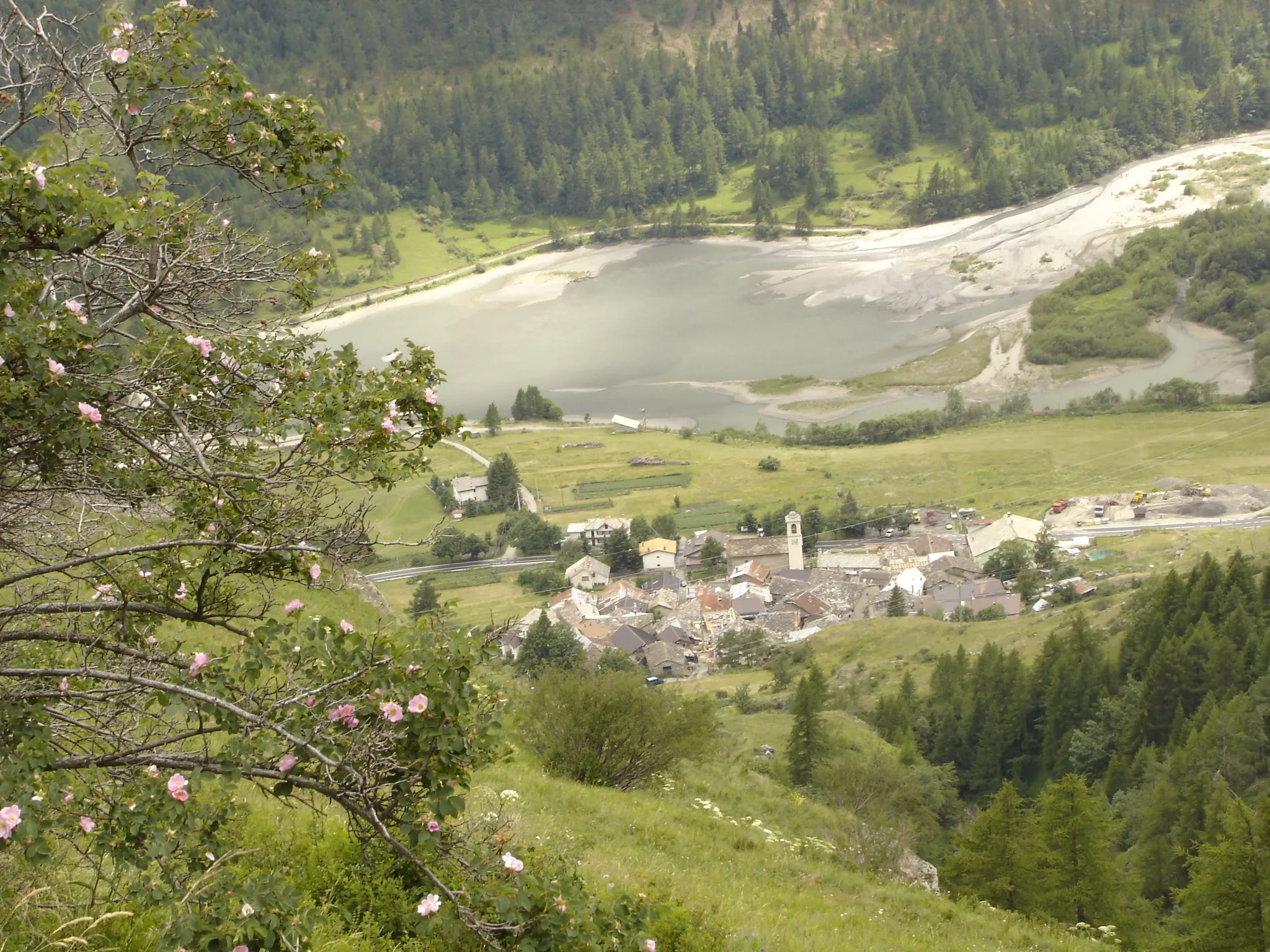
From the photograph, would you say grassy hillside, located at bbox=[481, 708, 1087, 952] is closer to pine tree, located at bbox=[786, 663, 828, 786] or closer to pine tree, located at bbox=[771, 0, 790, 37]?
pine tree, located at bbox=[786, 663, 828, 786]

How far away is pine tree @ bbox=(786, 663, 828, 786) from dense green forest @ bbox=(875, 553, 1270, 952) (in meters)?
4.29

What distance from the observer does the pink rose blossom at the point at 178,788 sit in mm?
4301

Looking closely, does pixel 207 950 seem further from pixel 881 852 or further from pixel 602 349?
pixel 602 349

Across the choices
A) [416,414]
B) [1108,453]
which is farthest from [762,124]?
[416,414]

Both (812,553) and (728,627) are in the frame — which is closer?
(728,627)

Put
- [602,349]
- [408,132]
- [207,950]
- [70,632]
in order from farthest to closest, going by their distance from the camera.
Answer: [408,132]
[602,349]
[70,632]
[207,950]

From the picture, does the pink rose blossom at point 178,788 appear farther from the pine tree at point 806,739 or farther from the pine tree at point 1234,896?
the pine tree at point 806,739

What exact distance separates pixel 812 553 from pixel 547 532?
1501 cm

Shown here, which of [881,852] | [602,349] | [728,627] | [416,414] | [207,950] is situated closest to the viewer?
[207,950]

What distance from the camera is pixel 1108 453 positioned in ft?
213

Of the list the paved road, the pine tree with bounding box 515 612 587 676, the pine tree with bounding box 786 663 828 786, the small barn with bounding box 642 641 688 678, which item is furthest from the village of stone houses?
the pine tree with bounding box 786 663 828 786

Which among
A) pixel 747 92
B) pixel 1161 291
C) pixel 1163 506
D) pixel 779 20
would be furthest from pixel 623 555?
pixel 779 20

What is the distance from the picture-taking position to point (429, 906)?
444 cm

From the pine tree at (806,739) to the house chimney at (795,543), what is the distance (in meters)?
29.0
